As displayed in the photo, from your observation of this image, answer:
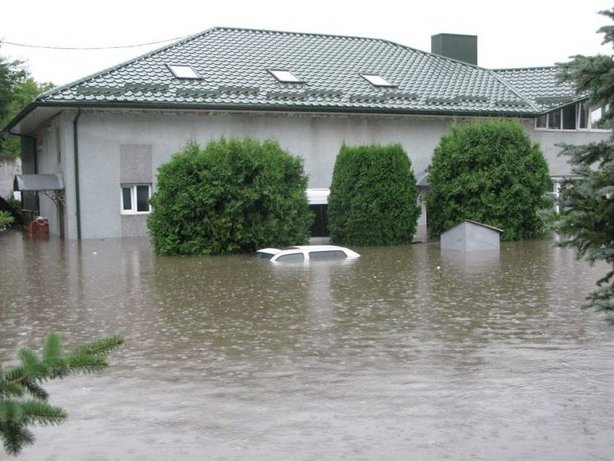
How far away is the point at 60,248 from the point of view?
26266 mm

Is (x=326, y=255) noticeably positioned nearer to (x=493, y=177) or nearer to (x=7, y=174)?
(x=493, y=177)

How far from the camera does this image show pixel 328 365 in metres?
9.29

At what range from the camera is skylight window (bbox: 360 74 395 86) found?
105 feet

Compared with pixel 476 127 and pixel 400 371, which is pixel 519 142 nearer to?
pixel 476 127

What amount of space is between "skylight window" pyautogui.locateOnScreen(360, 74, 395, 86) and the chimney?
6908 millimetres

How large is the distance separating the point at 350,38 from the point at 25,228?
16.6 m

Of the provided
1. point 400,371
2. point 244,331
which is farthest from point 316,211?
point 400,371

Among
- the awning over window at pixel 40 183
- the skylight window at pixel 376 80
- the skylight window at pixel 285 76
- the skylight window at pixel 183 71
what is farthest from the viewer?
the skylight window at pixel 376 80

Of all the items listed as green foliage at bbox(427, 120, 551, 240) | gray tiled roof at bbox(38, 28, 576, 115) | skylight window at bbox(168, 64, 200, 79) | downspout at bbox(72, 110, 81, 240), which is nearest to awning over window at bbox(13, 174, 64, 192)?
downspout at bbox(72, 110, 81, 240)

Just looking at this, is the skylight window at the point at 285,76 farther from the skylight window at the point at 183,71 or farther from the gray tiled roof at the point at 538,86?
the gray tiled roof at the point at 538,86

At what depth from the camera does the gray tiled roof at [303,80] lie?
27984 millimetres

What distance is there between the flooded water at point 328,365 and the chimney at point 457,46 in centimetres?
2182

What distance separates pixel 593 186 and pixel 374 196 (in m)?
20.8

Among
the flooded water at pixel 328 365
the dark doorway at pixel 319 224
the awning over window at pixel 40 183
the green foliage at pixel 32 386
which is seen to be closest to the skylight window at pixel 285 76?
the dark doorway at pixel 319 224
